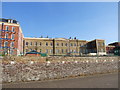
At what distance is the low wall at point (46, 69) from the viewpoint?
Answer: 41.0ft

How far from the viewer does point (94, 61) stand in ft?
64.3

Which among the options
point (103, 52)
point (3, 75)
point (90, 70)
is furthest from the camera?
point (103, 52)

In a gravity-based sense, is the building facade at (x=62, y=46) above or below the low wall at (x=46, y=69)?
above

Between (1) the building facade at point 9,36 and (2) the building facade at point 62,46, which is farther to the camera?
(2) the building facade at point 62,46

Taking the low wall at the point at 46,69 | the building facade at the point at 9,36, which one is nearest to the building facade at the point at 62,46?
the building facade at the point at 9,36

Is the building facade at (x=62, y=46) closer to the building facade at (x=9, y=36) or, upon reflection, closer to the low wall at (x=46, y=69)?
the building facade at (x=9, y=36)

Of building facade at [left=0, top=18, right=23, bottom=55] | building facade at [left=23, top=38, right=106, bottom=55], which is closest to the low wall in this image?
building facade at [left=0, top=18, right=23, bottom=55]

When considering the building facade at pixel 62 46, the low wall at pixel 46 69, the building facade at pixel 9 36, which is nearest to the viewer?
the low wall at pixel 46 69

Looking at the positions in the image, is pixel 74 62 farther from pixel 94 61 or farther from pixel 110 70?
pixel 110 70

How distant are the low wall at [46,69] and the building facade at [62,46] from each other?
22343mm

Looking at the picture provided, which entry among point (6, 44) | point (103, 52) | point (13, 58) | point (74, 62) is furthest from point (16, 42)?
point (103, 52)

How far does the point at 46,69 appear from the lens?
14.4 metres

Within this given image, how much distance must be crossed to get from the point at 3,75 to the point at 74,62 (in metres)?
10.7

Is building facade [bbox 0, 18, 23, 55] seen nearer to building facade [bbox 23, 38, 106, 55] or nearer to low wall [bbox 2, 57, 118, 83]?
building facade [bbox 23, 38, 106, 55]
